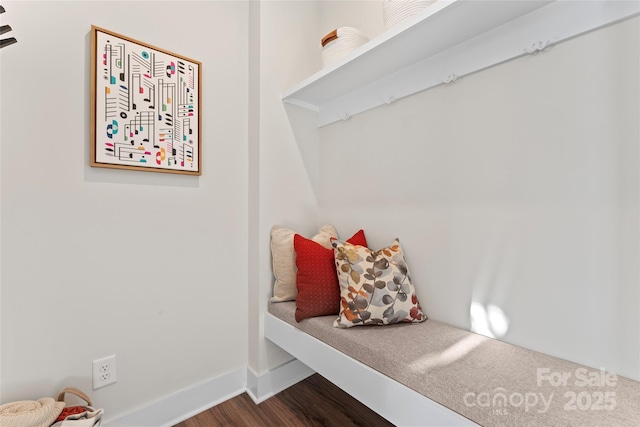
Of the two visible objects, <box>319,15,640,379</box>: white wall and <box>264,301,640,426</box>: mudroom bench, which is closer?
<box>264,301,640,426</box>: mudroom bench

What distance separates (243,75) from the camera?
179cm

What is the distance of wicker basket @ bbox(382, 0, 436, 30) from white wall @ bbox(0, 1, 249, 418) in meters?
0.91

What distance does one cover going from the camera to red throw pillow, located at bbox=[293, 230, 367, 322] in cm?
145

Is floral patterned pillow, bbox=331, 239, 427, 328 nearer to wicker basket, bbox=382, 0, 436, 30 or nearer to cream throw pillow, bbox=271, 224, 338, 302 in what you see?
cream throw pillow, bbox=271, 224, 338, 302

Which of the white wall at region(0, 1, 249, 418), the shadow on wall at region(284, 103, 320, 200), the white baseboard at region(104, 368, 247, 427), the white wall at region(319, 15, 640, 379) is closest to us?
the white wall at region(319, 15, 640, 379)

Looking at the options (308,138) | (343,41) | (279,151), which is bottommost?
(279,151)

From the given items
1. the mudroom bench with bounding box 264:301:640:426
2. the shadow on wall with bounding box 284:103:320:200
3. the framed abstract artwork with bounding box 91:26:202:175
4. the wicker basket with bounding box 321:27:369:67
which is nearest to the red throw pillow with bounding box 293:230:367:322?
the mudroom bench with bounding box 264:301:640:426

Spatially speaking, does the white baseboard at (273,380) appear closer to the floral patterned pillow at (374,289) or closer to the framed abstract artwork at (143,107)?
the floral patterned pillow at (374,289)

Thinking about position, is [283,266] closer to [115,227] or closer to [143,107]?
[115,227]

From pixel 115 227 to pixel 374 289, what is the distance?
1196 millimetres

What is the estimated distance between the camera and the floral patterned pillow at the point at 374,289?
130cm

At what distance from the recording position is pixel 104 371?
4.33 feet

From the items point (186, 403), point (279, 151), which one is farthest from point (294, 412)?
point (279, 151)

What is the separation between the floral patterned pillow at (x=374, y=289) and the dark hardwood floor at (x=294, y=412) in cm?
59
